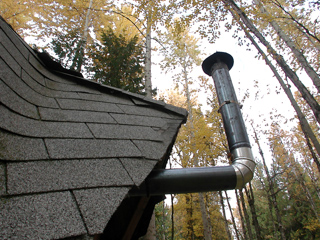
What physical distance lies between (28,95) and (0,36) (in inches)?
27.1

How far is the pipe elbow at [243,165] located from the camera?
166 cm

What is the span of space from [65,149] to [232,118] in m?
1.99

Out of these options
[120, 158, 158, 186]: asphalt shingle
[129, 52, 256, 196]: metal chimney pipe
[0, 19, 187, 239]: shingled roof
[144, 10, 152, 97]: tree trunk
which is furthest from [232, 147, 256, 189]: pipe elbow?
[144, 10, 152, 97]: tree trunk

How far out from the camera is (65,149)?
1047 mm

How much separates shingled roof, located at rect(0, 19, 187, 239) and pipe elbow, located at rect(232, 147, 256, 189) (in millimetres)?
760

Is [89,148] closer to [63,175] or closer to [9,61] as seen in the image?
[63,175]

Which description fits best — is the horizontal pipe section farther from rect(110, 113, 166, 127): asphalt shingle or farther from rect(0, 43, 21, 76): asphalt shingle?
rect(0, 43, 21, 76): asphalt shingle

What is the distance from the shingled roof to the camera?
2.16 ft

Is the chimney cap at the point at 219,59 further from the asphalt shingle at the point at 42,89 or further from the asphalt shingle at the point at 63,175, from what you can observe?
the asphalt shingle at the point at 63,175

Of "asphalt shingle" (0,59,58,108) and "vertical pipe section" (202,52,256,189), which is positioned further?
"vertical pipe section" (202,52,256,189)

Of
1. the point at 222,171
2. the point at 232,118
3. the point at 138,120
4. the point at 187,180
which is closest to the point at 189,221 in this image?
the point at 232,118

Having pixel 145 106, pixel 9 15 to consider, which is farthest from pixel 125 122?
pixel 9 15

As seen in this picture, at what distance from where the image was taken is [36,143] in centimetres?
101

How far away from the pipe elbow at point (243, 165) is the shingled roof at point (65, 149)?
2.49ft
